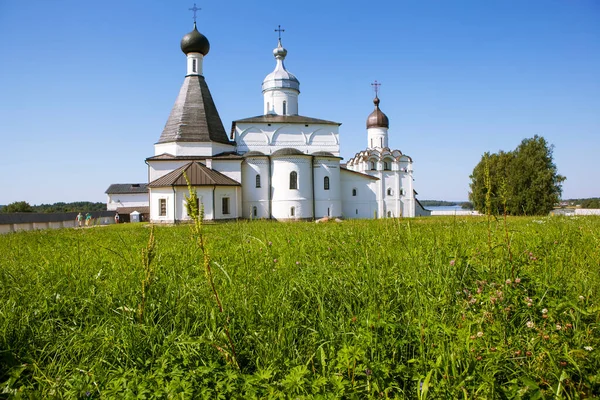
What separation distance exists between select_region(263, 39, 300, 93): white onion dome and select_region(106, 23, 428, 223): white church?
80 millimetres

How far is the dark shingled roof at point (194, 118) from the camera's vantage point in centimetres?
2495

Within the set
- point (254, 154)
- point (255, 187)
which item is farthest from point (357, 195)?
point (254, 154)

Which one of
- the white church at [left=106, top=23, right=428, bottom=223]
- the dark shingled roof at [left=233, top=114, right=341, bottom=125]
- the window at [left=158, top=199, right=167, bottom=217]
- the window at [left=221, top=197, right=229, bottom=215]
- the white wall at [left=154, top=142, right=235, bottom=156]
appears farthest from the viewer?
the dark shingled roof at [left=233, top=114, right=341, bottom=125]

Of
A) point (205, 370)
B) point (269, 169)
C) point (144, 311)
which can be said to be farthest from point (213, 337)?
point (269, 169)

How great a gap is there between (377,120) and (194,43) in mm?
17917

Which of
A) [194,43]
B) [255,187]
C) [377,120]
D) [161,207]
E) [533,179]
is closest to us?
[161,207]

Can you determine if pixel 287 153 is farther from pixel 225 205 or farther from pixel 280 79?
pixel 280 79

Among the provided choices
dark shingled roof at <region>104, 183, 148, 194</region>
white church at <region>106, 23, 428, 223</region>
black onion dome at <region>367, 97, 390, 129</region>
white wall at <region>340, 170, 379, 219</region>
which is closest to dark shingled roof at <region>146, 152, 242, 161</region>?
white church at <region>106, 23, 428, 223</region>

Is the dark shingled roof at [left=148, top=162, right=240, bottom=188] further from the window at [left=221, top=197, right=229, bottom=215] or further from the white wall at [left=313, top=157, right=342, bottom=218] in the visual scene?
the white wall at [left=313, top=157, right=342, bottom=218]

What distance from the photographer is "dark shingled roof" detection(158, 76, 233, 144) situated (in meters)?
25.0

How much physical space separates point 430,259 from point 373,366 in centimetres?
167

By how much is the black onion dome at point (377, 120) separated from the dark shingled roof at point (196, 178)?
17.4 meters

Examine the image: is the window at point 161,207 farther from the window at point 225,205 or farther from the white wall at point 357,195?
the white wall at point 357,195

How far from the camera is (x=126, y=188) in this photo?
5303cm
